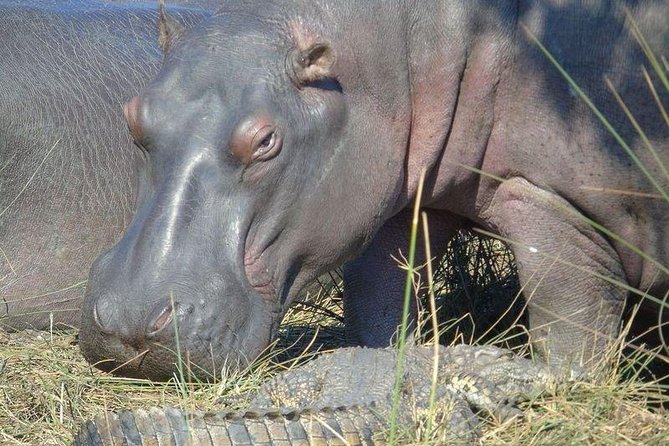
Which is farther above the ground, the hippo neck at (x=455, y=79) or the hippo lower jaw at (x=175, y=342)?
the hippo neck at (x=455, y=79)

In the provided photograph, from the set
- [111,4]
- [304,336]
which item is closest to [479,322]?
[304,336]

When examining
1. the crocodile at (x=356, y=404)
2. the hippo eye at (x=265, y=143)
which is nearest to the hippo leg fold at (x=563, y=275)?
the crocodile at (x=356, y=404)

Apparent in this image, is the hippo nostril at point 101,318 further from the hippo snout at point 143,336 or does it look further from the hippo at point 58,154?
the hippo at point 58,154

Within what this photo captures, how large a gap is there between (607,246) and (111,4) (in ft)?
12.1

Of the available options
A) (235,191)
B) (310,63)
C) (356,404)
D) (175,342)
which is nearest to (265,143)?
(235,191)

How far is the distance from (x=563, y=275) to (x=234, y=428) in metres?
1.62

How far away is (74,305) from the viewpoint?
6.21 metres

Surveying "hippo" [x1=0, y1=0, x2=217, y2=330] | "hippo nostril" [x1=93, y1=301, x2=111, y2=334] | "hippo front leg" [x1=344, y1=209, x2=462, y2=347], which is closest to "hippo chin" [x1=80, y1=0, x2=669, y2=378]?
"hippo nostril" [x1=93, y1=301, x2=111, y2=334]

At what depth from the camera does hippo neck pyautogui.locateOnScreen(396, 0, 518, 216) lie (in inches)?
194

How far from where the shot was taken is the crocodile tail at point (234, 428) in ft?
12.3

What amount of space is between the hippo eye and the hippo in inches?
55.2

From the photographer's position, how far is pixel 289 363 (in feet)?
17.5

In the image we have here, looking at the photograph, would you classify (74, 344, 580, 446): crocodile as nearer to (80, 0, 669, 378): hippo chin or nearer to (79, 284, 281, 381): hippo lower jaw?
(79, 284, 281, 381): hippo lower jaw

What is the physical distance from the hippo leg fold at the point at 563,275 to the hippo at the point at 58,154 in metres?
1.83
